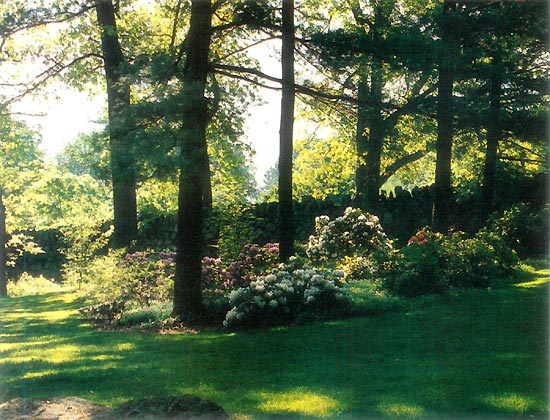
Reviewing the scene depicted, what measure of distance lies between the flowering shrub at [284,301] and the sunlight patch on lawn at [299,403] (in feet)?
11.4

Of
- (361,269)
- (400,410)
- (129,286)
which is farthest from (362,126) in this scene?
(400,410)

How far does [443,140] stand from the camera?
12781 millimetres

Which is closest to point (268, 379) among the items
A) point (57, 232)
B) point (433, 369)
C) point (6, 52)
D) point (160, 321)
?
point (433, 369)

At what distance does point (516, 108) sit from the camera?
48.3 ft

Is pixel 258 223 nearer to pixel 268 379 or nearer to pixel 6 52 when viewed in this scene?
pixel 6 52

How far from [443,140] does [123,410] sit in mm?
9641

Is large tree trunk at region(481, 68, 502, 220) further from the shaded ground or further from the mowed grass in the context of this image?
the shaded ground

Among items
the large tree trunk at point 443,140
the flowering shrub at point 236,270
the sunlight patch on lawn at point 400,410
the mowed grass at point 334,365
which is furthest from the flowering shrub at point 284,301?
the sunlight patch on lawn at point 400,410

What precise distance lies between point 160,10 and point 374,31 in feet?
28.9

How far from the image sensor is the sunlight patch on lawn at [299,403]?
5117 mm

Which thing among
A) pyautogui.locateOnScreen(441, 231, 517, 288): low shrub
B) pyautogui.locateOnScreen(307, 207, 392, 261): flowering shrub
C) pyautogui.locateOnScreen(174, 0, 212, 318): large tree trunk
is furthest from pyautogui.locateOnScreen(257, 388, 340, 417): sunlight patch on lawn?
pyautogui.locateOnScreen(307, 207, 392, 261): flowering shrub

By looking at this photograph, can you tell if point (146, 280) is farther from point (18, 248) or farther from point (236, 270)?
point (18, 248)

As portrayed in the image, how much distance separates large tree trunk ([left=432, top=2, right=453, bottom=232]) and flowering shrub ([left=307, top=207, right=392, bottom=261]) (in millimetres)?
1479

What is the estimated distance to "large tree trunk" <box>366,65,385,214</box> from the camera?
11095mm
